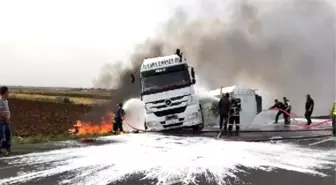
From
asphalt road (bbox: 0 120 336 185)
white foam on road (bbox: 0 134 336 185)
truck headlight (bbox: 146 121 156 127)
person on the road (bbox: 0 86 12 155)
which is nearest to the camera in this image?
asphalt road (bbox: 0 120 336 185)

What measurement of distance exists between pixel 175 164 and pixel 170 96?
963 cm

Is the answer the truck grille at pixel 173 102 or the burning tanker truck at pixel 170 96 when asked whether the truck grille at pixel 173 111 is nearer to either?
the burning tanker truck at pixel 170 96

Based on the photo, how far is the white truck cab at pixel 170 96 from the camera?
1953 centimetres

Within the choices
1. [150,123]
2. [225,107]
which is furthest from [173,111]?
[225,107]

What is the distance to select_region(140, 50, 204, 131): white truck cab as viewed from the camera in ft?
64.1

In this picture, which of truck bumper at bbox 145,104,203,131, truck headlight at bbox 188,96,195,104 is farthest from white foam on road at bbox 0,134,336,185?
truck headlight at bbox 188,96,195,104

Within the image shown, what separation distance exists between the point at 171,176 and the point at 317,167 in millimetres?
3396

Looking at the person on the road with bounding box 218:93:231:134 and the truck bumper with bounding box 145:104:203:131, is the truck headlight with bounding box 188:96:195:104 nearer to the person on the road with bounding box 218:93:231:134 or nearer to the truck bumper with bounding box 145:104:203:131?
the truck bumper with bounding box 145:104:203:131

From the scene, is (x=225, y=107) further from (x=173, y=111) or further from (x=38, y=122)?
(x=38, y=122)

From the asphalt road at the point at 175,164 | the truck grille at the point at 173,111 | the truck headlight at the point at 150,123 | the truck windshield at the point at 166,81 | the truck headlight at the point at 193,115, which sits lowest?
the asphalt road at the point at 175,164

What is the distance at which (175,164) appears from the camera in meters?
9.98

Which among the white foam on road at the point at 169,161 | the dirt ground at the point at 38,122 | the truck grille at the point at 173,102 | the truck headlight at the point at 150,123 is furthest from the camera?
the dirt ground at the point at 38,122

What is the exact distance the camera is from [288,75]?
141 ft

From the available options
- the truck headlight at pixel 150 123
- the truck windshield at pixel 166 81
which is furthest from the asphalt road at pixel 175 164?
the truck windshield at pixel 166 81
